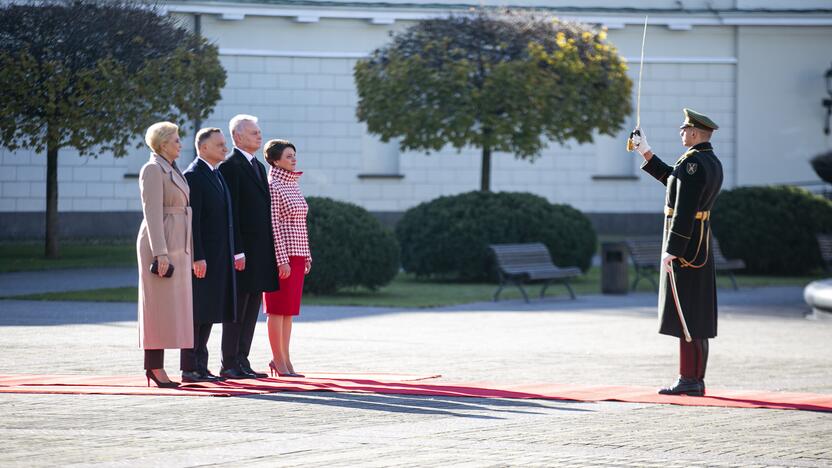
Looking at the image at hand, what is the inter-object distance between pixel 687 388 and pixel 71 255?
64.3 feet

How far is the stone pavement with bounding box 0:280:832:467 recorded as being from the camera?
714 cm

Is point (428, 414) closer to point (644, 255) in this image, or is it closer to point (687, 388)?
point (687, 388)

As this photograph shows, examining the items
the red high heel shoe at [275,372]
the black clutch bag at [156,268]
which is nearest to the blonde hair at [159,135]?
the black clutch bag at [156,268]

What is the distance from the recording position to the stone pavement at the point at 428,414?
23.4ft

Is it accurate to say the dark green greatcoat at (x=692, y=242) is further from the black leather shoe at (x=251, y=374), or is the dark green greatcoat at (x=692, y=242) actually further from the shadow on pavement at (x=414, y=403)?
the black leather shoe at (x=251, y=374)

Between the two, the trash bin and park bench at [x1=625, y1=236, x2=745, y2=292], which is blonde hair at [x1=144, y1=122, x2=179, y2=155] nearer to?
the trash bin

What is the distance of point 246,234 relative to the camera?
10.5m

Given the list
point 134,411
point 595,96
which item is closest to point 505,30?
point 595,96

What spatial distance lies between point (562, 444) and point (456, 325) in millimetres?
8323

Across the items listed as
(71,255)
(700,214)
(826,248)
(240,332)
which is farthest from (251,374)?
(71,255)

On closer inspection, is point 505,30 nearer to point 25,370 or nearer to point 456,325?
point 456,325

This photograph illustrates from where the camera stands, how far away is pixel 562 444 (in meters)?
7.54

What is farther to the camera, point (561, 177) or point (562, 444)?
point (561, 177)

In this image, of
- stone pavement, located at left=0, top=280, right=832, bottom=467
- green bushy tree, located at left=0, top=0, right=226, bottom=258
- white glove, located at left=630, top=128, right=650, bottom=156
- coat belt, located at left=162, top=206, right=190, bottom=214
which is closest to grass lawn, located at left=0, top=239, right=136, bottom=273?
green bushy tree, located at left=0, top=0, right=226, bottom=258
